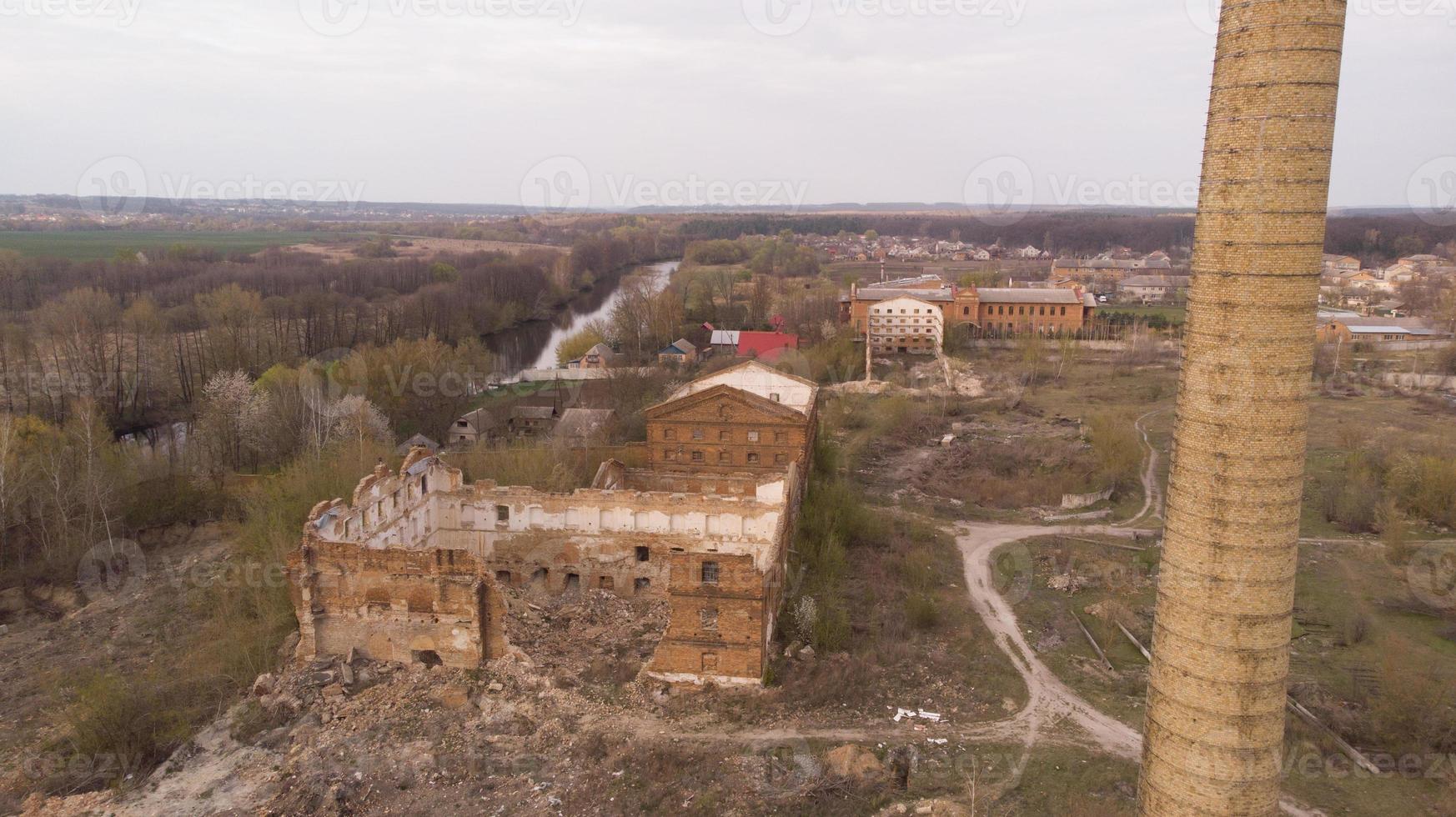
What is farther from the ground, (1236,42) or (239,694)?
(1236,42)

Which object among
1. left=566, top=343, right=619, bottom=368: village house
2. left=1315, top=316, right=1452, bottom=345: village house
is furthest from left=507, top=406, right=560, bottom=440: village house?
left=1315, top=316, right=1452, bottom=345: village house

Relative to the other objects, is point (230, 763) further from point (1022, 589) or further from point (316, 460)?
point (1022, 589)

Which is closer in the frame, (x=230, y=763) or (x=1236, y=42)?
(x=1236, y=42)

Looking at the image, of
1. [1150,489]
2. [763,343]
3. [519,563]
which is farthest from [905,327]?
[519,563]

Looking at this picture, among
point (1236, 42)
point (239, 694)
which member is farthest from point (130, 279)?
point (1236, 42)

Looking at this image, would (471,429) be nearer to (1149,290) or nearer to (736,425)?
(736,425)

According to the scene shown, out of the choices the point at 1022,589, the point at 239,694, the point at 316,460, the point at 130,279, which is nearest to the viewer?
the point at 239,694
